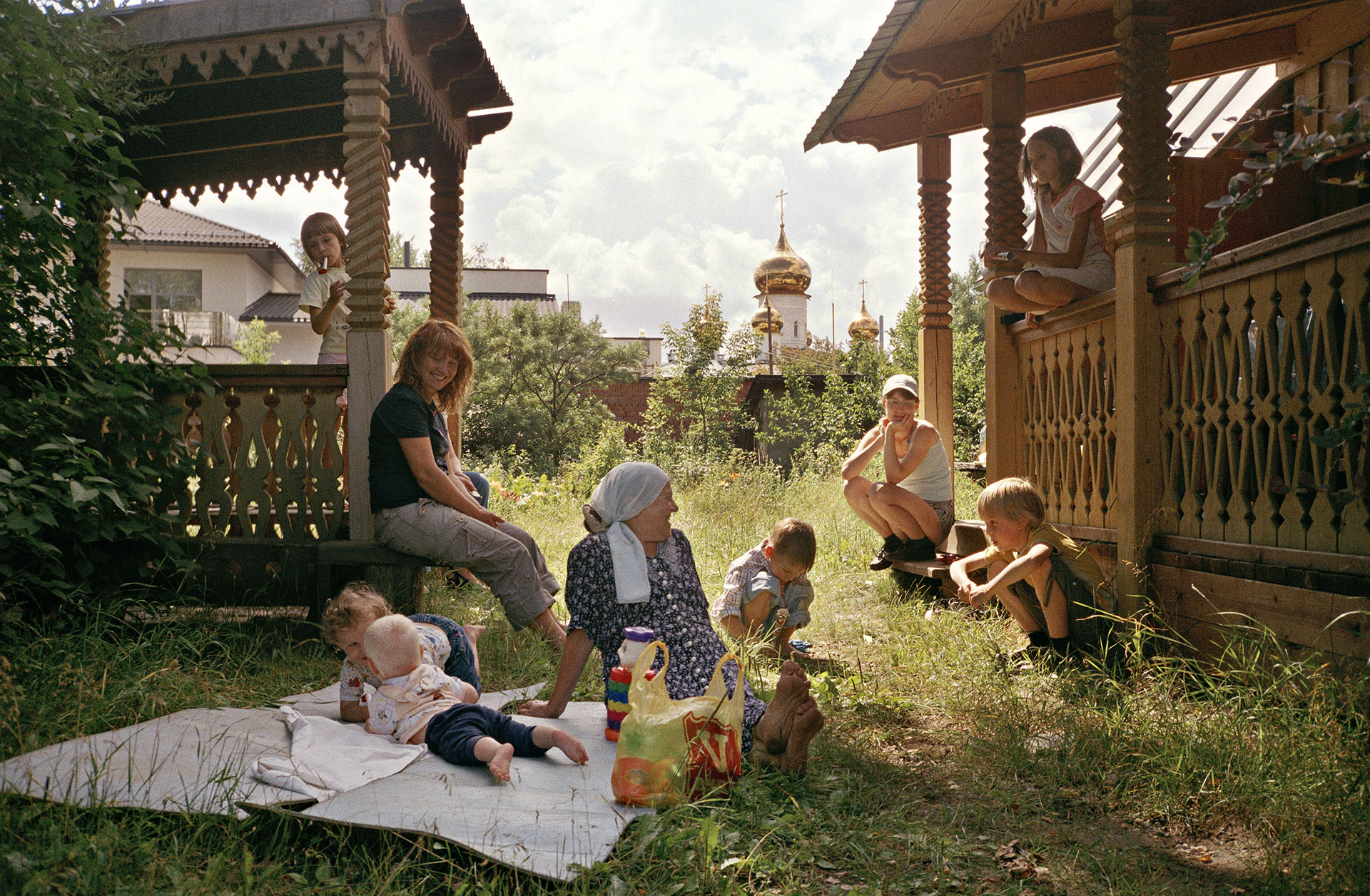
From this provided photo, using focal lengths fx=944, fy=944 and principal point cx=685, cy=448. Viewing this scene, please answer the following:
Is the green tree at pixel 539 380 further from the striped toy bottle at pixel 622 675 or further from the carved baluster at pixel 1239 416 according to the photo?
the carved baluster at pixel 1239 416

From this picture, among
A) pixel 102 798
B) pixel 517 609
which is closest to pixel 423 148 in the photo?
pixel 517 609

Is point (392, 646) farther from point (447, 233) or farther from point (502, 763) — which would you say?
point (447, 233)

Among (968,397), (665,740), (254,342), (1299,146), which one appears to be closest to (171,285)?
(254,342)

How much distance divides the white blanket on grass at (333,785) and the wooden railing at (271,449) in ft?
6.58

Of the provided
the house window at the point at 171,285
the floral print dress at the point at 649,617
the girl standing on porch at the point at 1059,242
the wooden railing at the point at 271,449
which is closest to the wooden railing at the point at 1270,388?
the girl standing on porch at the point at 1059,242

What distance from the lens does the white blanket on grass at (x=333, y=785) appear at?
2.74 meters

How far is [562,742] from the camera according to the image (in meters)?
3.43

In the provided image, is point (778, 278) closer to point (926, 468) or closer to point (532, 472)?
point (532, 472)

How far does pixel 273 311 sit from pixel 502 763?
36816 mm

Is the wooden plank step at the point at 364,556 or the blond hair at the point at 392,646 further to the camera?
the wooden plank step at the point at 364,556

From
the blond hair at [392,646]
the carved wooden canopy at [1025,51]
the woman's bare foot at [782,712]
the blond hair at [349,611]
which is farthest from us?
the carved wooden canopy at [1025,51]

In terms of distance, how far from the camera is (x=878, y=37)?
654 cm

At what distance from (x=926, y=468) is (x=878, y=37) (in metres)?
3.04

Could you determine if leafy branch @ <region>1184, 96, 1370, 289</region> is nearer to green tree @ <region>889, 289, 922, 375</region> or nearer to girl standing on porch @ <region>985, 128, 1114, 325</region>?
girl standing on porch @ <region>985, 128, 1114, 325</region>
